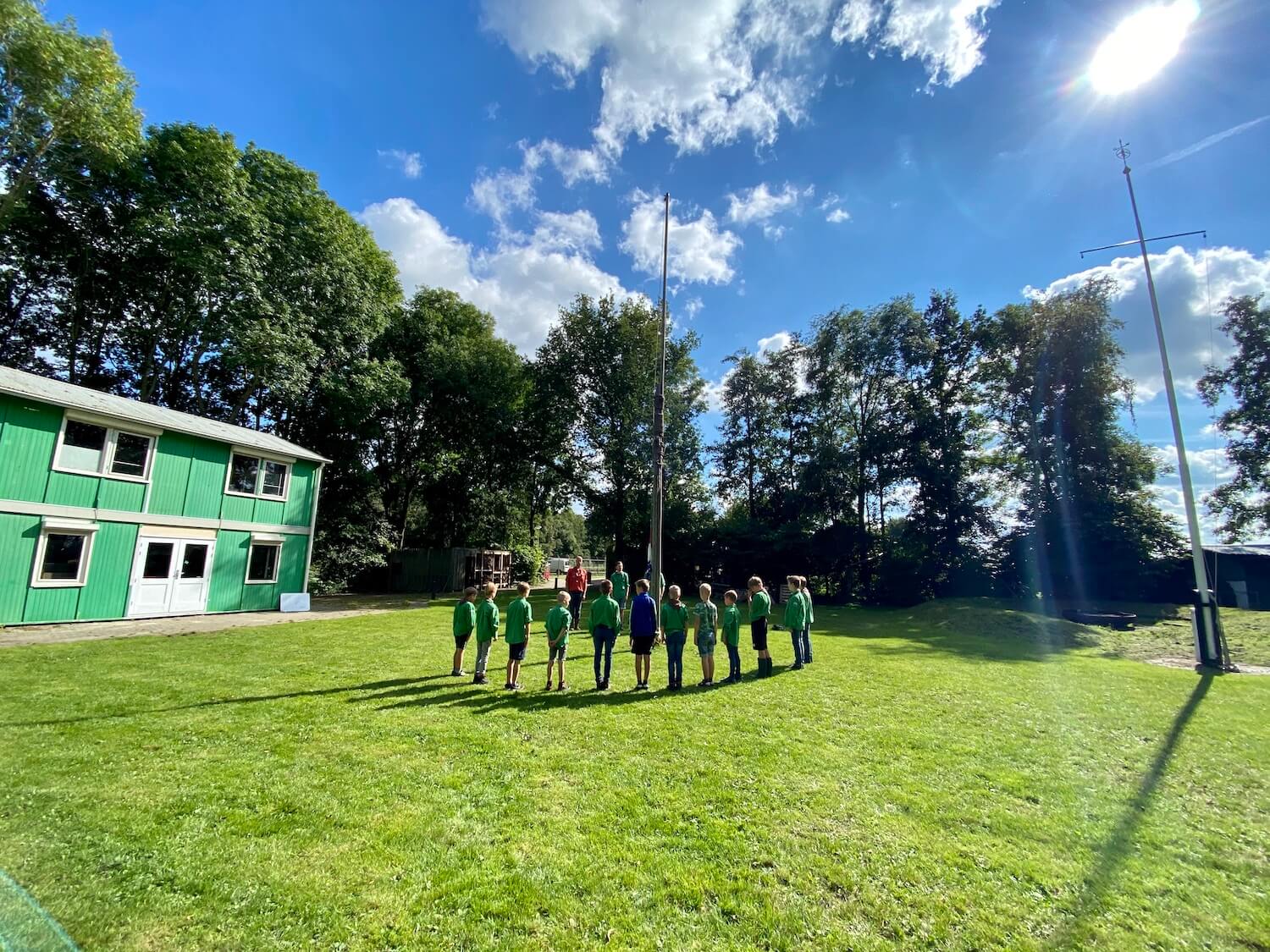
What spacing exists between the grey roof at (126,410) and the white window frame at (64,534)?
10.1 feet

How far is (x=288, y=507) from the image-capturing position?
20.2 m

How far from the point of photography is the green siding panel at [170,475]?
16.0 meters

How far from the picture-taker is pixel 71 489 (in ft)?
46.7

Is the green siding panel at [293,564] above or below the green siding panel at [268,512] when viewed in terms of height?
below

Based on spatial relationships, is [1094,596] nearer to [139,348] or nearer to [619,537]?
[619,537]

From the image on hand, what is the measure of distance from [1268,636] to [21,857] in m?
28.9

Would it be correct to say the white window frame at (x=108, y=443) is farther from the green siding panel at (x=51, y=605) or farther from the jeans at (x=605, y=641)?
the jeans at (x=605, y=641)

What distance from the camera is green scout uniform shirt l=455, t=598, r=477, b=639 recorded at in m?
9.12

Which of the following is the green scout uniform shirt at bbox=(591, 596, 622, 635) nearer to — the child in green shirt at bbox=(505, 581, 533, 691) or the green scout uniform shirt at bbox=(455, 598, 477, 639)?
the child in green shirt at bbox=(505, 581, 533, 691)

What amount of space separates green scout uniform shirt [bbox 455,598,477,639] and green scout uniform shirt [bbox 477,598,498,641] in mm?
292

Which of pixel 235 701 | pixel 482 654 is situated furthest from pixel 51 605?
pixel 482 654

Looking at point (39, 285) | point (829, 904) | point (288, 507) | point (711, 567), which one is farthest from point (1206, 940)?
point (39, 285)

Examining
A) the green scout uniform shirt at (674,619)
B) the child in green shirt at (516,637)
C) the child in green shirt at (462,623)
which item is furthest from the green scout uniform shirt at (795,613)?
the child in green shirt at (462,623)

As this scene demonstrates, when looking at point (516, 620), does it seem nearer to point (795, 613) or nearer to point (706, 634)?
point (706, 634)
